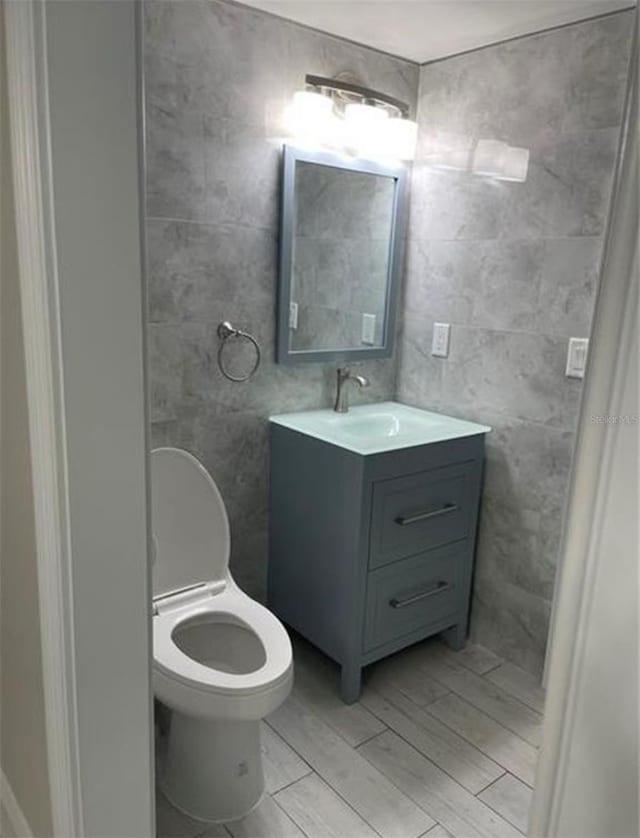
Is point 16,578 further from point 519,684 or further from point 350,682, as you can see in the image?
point 519,684

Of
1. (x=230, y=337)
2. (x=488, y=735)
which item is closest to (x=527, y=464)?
(x=488, y=735)

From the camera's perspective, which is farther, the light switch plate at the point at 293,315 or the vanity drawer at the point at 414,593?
the light switch plate at the point at 293,315

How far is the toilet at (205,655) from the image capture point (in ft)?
5.10

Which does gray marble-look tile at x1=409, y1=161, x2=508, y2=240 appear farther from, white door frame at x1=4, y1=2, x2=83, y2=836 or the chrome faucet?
white door frame at x1=4, y1=2, x2=83, y2=836

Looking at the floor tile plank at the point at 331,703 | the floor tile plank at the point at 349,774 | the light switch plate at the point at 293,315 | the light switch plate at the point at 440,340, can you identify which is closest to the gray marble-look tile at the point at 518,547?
the light switch plate at the point at 440,340

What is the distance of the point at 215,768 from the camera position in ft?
5.52

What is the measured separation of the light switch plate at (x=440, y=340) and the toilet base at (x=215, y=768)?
56.8 inches

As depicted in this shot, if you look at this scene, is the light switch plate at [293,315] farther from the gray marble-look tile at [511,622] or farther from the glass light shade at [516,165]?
the gray marble-look tile at [511,622]

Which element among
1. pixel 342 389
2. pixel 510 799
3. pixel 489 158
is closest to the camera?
pixel 510 799

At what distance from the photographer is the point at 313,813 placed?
1.71 metres

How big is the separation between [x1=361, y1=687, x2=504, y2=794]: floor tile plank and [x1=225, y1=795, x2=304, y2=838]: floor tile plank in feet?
1.55

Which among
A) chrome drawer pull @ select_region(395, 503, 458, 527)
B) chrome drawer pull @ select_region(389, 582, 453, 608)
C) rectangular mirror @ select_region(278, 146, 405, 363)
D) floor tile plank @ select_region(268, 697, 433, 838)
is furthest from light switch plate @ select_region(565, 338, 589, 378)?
floor tile plank @ select_region(268, 697, 433, 838)

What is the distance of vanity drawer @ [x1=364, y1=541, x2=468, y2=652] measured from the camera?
213 cm

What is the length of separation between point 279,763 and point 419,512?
0.87 meters
